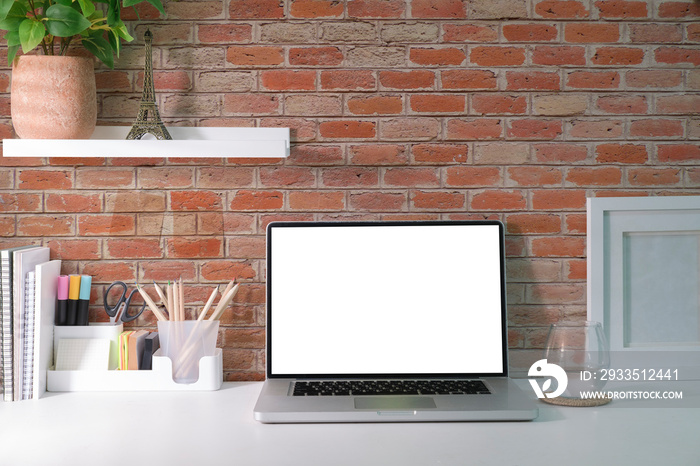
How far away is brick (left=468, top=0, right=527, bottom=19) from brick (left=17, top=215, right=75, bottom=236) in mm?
1159

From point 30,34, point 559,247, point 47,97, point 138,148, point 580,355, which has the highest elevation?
point 30,34

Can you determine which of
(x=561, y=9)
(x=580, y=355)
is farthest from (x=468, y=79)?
(x=580, y=355)

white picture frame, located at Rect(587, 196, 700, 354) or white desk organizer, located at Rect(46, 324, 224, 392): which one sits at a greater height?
white picture frame, located at Rect(587, 196, 700, 354)

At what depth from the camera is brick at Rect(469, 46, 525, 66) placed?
5.33 ft

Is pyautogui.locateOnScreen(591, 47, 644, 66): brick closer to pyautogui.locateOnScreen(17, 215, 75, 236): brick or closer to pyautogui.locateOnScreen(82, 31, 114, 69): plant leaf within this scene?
pyautogui.locateOnScreen(82, 31, 114, 69): plant leaf

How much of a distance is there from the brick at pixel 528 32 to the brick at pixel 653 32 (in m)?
0.20

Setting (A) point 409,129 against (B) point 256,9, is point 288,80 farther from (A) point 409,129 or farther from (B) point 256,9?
(A) point 409,129

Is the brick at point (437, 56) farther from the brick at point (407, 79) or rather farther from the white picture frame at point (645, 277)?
the white picture frame at point (645, 277)

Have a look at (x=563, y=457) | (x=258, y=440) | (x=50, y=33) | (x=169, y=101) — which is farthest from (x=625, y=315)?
(x=50, y=33)

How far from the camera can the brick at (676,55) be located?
163cm

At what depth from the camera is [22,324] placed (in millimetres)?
1440

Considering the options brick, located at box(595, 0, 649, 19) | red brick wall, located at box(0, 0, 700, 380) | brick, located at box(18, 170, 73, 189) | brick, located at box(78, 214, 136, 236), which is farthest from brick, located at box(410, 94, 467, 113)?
brick, located at box(18, 170, 73, 189)

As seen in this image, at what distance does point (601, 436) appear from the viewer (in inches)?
47.3

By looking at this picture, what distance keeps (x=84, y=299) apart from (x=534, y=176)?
3.86 ft
